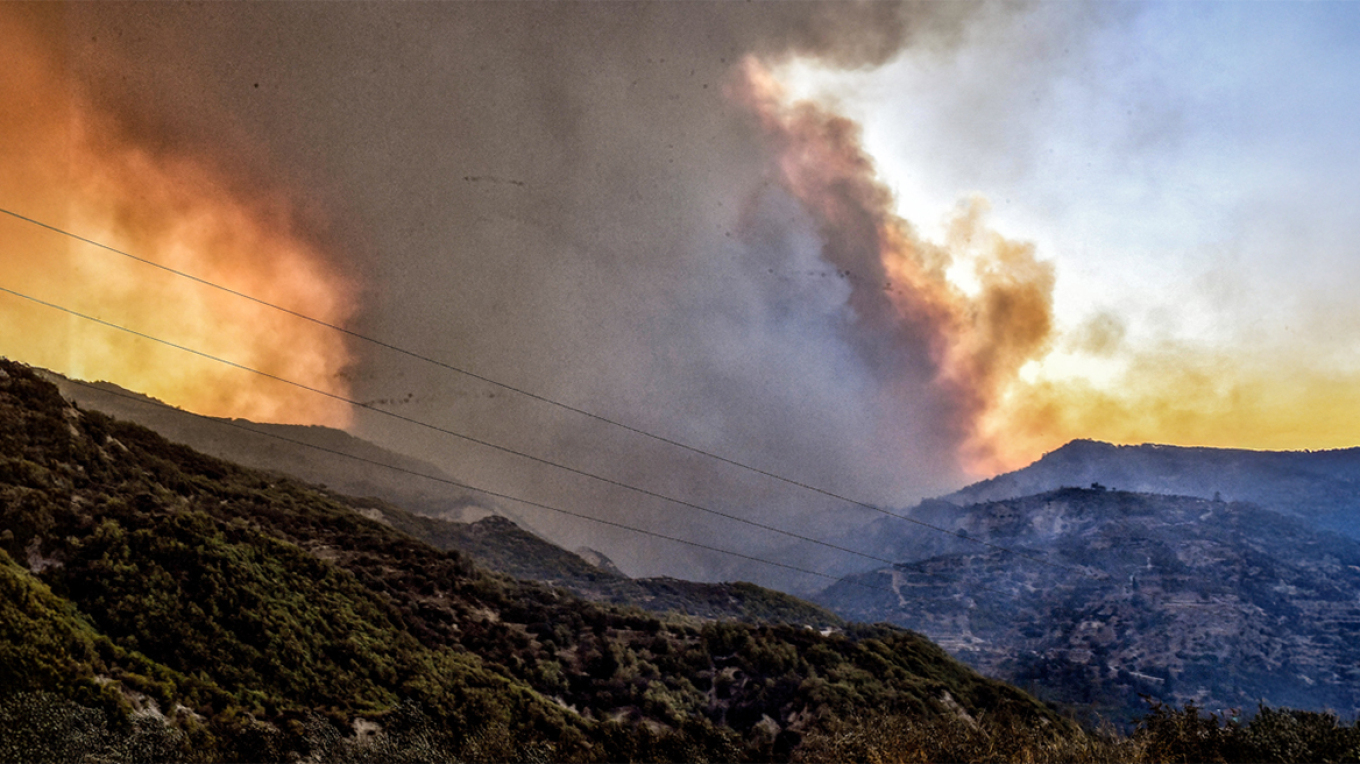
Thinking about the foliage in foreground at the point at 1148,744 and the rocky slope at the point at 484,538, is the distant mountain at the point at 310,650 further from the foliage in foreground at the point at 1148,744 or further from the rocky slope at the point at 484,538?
the rocky slope at the point at 484,538

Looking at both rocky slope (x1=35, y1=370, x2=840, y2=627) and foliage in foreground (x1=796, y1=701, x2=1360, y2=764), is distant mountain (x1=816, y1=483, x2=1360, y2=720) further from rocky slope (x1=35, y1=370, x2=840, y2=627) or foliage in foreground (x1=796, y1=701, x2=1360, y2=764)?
foliage in foreground (x1=796, y1=701, x2=1360, y2=764)

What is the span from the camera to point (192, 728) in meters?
19.7

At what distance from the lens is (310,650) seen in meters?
27.5

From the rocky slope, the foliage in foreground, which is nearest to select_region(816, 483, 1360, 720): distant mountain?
the rocky slope

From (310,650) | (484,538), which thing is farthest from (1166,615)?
(310,650)

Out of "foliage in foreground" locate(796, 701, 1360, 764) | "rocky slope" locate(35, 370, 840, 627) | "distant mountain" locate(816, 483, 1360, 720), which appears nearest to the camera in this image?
"foliage in foreground" locate(796, 701, 1360, 764)

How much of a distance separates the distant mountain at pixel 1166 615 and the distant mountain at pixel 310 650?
260ft

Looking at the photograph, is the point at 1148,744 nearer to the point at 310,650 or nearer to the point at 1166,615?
the point at 310,650

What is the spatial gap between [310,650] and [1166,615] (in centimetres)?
16867

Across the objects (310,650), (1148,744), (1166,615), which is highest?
(1166,615)

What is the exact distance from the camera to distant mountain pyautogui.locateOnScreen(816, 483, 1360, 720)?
11681cm

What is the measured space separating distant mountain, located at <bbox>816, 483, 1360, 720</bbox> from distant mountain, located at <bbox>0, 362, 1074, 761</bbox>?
260 feet

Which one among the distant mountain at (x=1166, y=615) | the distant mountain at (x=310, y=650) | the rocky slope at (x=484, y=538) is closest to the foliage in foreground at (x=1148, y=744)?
the distant mountain at (x=310, y=650)

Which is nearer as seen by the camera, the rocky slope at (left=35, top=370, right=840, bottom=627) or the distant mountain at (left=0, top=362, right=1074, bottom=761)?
the distant mountain at (left=0, top=362, right=1074, bottom=761)
